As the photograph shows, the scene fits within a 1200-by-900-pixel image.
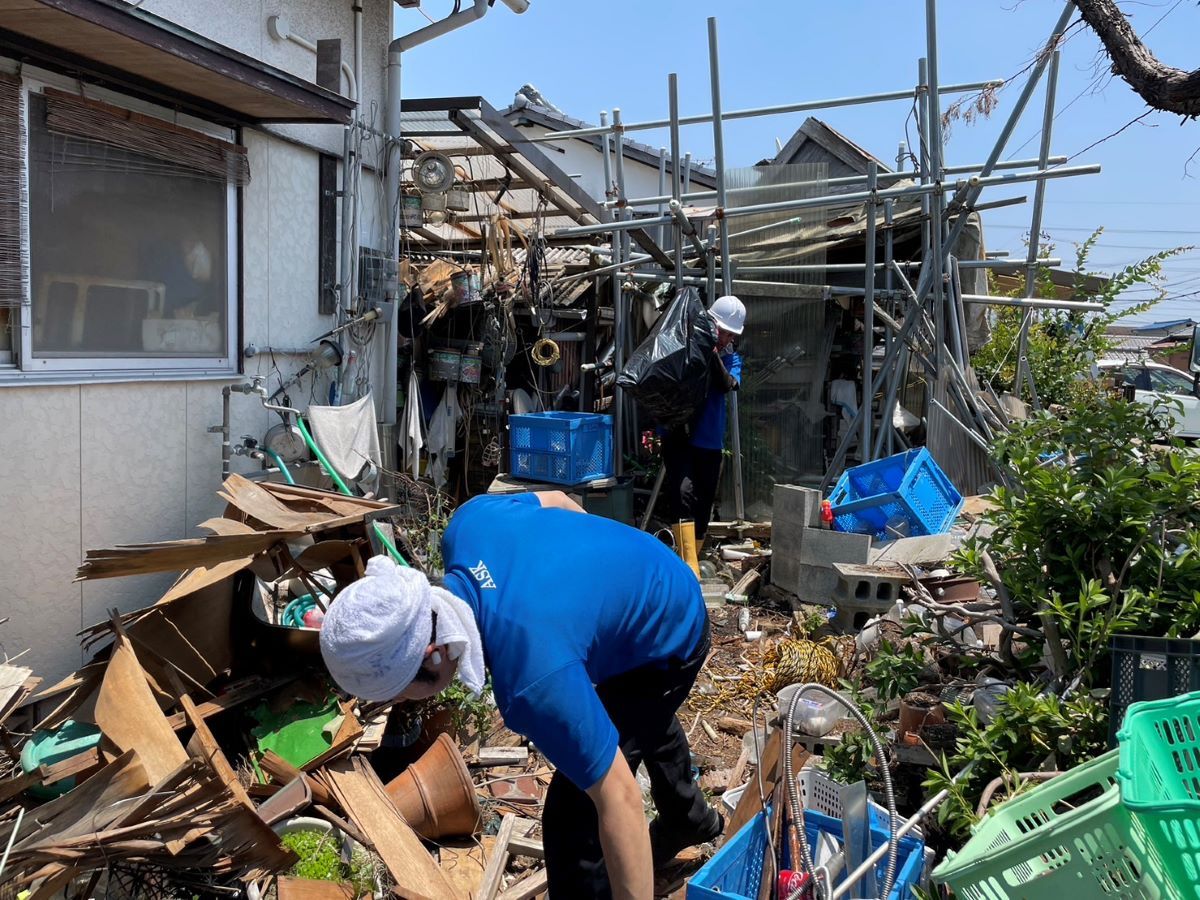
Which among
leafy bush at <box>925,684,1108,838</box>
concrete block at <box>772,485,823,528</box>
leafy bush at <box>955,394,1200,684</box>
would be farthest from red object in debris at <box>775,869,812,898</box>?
concrete block at <box>772,485,823,528</box>

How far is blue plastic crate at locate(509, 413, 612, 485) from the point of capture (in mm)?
7203

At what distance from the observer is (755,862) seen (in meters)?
3.00

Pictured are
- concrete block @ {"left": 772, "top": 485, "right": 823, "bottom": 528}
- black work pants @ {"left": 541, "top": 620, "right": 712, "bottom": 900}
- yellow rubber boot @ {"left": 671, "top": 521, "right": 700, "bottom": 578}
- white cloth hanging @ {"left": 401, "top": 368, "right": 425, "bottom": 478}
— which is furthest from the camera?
white cloth hanging @ {"left": 401, "top": 368, "right": 425, "bottom": 478}

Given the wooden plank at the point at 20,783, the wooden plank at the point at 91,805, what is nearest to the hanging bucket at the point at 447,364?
the wooden plank at the point at 20,783

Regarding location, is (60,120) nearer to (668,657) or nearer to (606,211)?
(668,657)

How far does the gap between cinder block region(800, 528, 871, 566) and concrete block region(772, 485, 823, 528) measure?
96 mm

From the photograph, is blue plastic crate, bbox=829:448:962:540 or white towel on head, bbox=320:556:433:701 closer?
white towel on head, bbox=320:556:433:701

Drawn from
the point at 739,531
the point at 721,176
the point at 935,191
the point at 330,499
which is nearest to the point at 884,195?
the point at 935,191

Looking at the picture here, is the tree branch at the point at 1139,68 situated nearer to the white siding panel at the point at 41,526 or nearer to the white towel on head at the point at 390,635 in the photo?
the white towel on head at the point at 390,635

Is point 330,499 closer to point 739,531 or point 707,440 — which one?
point 707,440

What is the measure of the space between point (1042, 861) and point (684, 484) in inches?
192

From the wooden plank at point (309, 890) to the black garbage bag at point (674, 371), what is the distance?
4.12m

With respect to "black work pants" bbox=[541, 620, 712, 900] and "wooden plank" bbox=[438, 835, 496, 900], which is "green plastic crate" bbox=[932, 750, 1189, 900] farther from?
"wooden plank" bbox=[438, 835, 496, 900]

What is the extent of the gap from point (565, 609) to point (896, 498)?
4269 millimetres
